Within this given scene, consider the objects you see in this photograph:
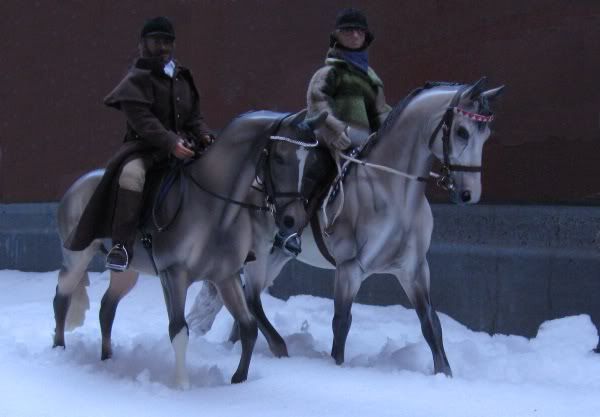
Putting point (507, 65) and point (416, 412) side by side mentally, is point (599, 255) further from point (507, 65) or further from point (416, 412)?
point (416, 412)

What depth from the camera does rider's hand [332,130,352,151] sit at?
608cm

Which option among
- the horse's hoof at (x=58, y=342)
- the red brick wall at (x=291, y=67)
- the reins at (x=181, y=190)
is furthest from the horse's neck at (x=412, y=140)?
the horse's hoof at (x=58, y=342)

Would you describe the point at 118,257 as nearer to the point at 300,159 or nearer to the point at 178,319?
the point at 178,319

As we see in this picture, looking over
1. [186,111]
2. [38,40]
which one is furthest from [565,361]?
[38,40]

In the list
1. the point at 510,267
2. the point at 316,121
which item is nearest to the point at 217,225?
the point at 316,121

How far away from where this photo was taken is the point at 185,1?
409 inches

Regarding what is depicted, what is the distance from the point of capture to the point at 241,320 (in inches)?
219

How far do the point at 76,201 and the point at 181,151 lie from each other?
1.25 m

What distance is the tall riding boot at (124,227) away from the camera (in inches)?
215

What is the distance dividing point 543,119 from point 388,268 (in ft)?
8.12

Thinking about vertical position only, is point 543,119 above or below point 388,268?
above

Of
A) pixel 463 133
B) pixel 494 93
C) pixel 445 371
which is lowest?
pixel 445 371

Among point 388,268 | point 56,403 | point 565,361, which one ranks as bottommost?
point 565,361

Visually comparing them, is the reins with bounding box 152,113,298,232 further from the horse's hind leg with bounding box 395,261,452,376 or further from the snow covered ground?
the horse's hind leg with bounding box 395,261,452,376
